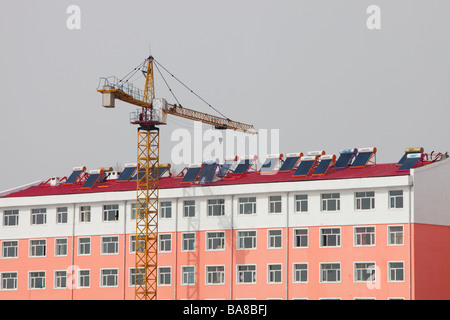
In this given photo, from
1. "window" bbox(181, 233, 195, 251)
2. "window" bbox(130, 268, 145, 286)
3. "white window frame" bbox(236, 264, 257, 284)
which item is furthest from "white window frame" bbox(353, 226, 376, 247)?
"window" bbox(130, 268, 145, 286)

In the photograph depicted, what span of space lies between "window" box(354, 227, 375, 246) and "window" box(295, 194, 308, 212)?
4.29 m

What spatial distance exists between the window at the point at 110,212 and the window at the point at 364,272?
20.6m

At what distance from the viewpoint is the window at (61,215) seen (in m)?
74.1

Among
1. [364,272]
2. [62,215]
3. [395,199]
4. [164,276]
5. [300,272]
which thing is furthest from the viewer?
[62,215]

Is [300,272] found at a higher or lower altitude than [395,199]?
lower

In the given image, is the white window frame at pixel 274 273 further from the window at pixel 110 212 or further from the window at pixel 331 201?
the window at pixel 110 212

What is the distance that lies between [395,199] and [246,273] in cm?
1244

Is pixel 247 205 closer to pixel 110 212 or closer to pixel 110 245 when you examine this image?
pixel 110 212

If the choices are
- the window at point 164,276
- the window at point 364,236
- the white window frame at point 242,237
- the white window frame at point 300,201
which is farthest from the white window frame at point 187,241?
the window at point 364,236

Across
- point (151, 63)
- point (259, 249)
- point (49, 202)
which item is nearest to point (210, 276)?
point (259, 249)

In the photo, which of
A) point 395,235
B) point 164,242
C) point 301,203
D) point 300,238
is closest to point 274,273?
point 300,238

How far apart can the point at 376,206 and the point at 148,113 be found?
23447mm

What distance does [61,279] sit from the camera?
239 ft

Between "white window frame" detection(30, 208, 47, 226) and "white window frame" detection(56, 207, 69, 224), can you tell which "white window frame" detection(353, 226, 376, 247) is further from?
"white window frame" detection(30, 208, 47, 226)
